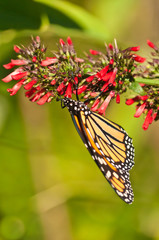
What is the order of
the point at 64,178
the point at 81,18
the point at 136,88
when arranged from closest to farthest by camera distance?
the point at 136,88
the point at 81,18
the point at 64,178

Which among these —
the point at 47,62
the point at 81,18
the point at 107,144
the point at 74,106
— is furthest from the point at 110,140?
the point at 81,18

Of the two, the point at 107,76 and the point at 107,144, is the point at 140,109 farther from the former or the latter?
the point at 107,144

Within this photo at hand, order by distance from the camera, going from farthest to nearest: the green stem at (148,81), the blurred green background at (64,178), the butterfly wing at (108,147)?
the blurred green background at (64,178), the butterfly wing at (108,147), the green stem at (148,81)

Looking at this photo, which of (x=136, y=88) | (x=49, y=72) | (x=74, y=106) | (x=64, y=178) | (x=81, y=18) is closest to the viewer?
(x=136, y=88)

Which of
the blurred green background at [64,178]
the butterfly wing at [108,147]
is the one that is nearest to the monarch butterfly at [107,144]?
the butterfly wing at [108,147]

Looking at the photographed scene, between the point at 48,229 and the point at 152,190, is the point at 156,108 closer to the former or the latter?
the point at 152,190

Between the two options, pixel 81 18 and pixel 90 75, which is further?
pixel 81 18

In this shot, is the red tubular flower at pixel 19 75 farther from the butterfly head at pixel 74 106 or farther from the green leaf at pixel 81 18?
the green leaf at pixel 81 18

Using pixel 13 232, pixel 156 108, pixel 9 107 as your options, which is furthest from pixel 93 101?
pixel 13 232
